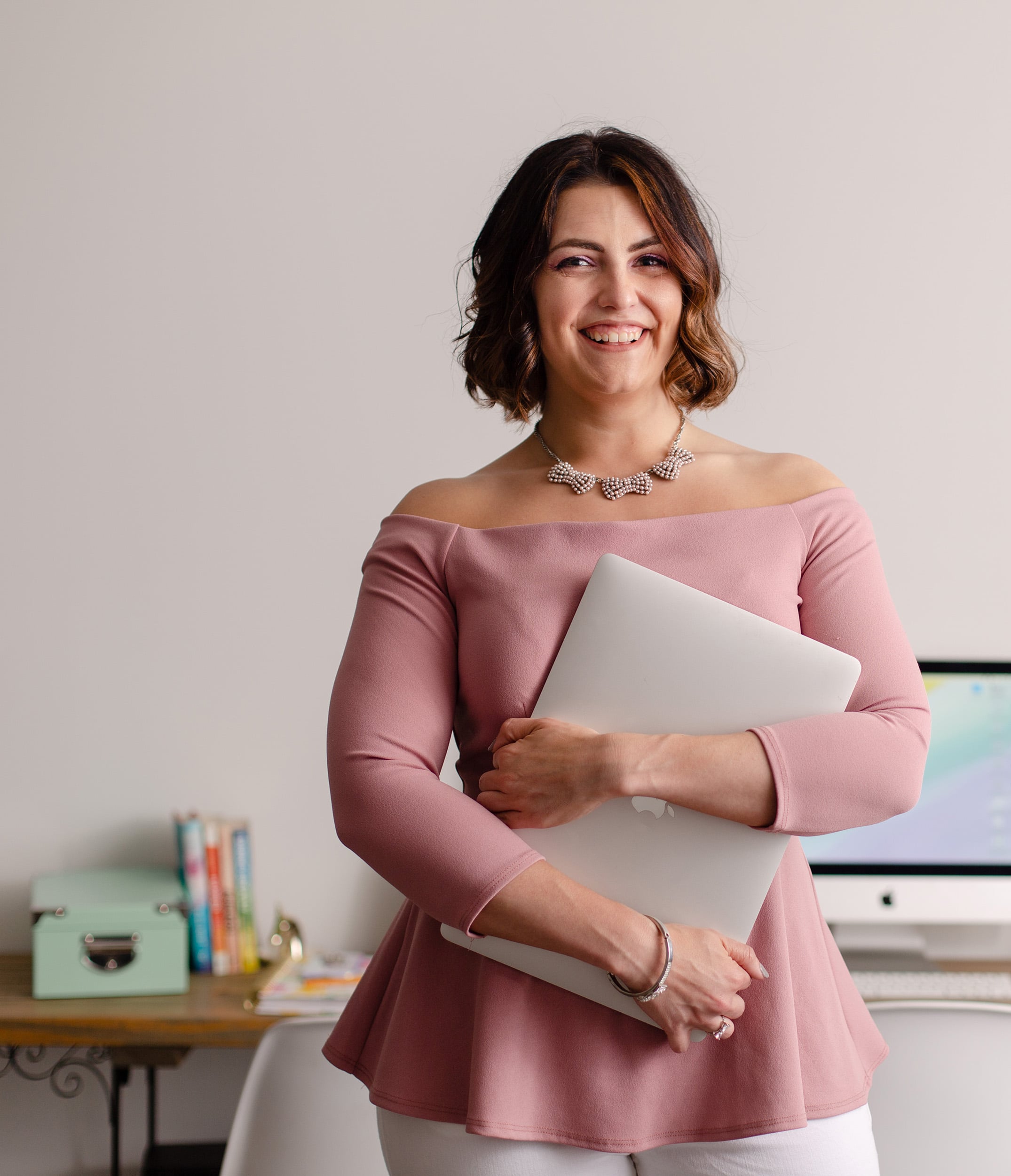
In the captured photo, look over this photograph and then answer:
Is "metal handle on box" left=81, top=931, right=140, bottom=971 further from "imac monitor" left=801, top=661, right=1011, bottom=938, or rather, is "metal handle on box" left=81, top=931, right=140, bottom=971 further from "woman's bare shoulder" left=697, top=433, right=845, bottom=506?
"woman's bare shoulder" left=697, top=433, right=845, bottom=506

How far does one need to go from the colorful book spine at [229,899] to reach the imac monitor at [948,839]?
1.18 metres

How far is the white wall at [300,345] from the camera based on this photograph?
2275 mm

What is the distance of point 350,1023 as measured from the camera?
105cm

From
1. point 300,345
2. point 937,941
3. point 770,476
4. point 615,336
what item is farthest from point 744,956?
point 300,345

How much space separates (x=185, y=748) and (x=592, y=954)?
1657 mm

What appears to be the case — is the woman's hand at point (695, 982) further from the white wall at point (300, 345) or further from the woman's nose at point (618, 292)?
the white wall at point (300, 345)

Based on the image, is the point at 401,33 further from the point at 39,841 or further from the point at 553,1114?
the point at 553,1114

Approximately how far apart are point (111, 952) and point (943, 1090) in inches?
60.1

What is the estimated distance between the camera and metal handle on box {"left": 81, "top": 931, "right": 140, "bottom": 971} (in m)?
2.03

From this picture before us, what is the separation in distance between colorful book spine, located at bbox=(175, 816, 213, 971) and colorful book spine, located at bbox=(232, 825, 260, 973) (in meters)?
0.06

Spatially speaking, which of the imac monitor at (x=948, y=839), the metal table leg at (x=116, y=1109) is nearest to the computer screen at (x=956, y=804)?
the imac monitor at (x=948, y=839)

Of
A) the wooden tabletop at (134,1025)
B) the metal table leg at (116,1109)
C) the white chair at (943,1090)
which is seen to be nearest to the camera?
the white chair at (943,1090)

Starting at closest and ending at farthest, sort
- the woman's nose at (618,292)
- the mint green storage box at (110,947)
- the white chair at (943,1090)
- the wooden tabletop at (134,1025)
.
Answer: the woman's nose at (618,292), the white chair at (943,1090), the wooden tabletop at (134,1025), the mint green storage box at (110,947)

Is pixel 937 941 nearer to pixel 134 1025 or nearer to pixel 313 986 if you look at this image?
pixel 313 986
